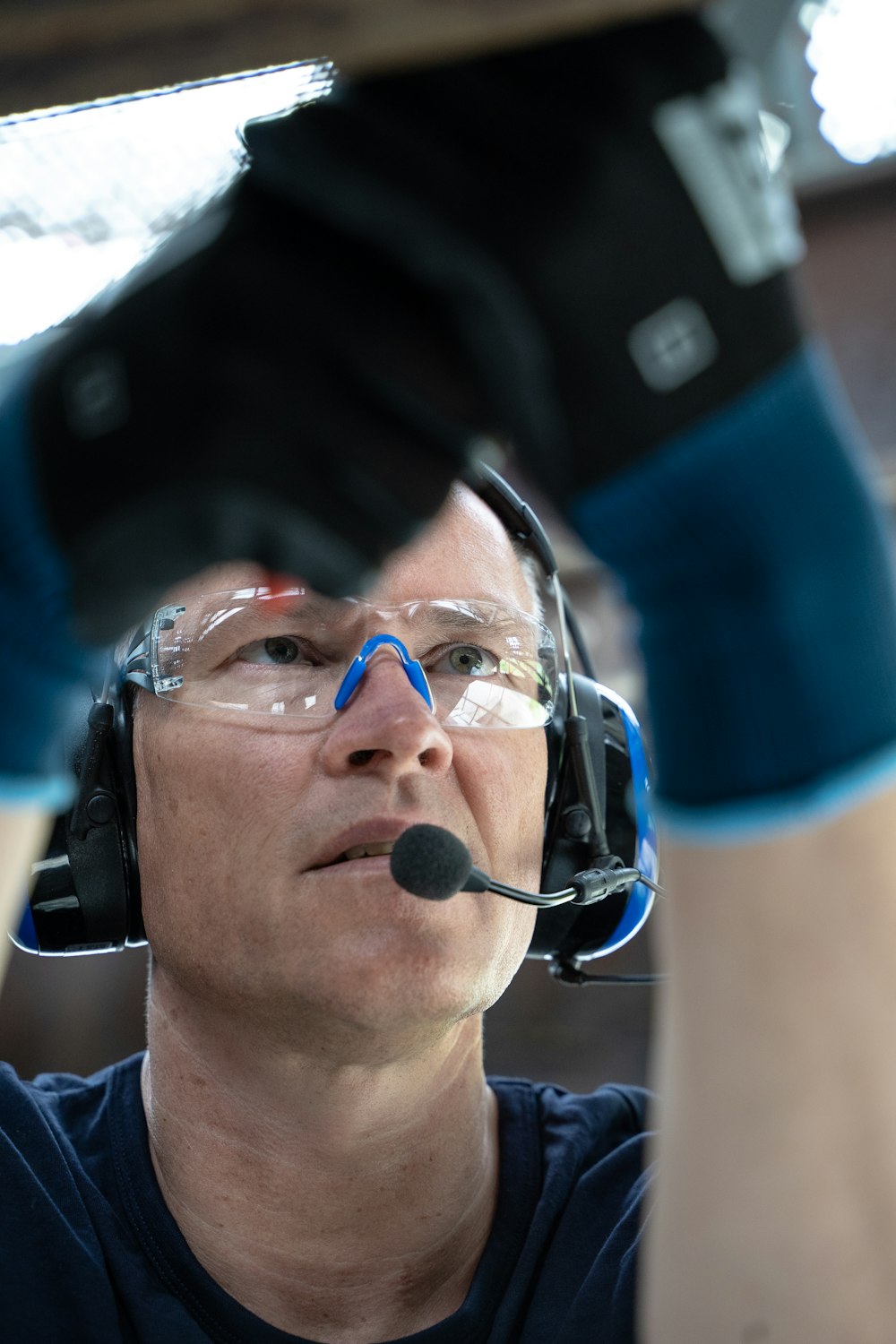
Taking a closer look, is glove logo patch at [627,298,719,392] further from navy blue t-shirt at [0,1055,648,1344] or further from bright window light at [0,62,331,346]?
bright window light at [0,62,331,346]

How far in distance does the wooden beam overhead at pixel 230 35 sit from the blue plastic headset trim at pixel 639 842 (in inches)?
39.9

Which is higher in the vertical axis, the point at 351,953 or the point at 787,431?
the point at 787,431

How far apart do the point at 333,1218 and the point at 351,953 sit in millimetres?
338

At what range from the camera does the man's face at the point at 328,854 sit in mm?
1073

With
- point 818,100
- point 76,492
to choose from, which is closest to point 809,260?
point 818,100

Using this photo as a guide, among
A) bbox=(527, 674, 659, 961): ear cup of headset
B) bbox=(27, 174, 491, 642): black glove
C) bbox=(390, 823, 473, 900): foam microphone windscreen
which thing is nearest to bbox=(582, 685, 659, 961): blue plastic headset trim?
bbox=(527, 674, 659, 961): ear cup of headset

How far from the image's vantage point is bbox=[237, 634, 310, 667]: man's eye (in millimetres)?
1253

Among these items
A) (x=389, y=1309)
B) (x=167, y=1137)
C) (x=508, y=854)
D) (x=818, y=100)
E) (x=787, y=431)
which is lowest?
(x=389, y=1309)

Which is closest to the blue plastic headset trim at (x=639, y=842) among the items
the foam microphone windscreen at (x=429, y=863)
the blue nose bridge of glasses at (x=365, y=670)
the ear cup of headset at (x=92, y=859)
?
the blue nose bridge of glasses at (x=365, y=670)

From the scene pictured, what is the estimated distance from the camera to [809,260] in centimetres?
413

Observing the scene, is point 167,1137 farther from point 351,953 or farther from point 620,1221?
point 620,1221

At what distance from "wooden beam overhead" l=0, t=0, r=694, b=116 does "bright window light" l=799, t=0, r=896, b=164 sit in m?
3.24

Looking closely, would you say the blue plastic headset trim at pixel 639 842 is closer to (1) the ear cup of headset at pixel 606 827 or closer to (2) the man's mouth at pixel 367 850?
(1) the ear cup of headset at pixel 606 827

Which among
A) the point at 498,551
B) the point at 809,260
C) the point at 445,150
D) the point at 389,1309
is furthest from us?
the point at 809,260
